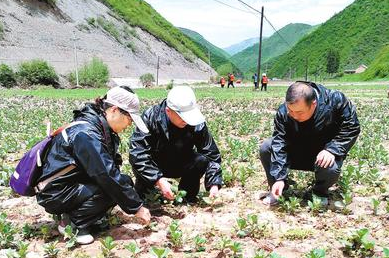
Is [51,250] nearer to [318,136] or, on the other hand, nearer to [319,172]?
[319,172]

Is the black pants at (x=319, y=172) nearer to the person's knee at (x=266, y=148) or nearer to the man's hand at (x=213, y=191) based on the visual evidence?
the person's knee at (x=266, y=148)

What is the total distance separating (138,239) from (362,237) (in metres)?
1.92

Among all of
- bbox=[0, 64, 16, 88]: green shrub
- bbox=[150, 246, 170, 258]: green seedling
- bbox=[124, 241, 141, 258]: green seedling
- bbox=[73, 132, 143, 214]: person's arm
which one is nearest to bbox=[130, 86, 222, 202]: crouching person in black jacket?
bbox=[73, 132, 143, 214]: person's arm

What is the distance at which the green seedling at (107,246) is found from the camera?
3.60 metres

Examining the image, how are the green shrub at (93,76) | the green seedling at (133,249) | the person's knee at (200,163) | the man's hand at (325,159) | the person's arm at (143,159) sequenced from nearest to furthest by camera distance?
1. the green seedling at (133,249)
2. the person's arm at (143,159)
3. the man's hand at (325,159)
4. the person's knee at (200,163)
5. the green shrub at (93,76)

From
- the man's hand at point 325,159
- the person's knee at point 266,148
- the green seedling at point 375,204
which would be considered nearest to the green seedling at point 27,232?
the person's knee at point 266,148

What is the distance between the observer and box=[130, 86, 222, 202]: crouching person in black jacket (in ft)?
14.2

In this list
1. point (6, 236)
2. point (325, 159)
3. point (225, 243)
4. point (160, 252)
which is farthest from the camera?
point (325, 159)

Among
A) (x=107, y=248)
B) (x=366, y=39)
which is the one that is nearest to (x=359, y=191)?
(x=107, y=248)

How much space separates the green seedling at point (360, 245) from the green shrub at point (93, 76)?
42.4 m

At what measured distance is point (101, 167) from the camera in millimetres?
3750

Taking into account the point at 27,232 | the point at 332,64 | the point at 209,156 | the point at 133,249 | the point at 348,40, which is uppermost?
the point at 348,40

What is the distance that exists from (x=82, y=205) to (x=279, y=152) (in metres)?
2.11

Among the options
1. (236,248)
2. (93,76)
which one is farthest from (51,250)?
(93,76)
